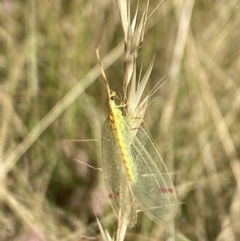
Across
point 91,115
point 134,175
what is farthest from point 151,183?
point 91,115

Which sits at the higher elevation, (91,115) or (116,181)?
(91,115)

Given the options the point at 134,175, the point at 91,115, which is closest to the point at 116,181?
the point at 134,175

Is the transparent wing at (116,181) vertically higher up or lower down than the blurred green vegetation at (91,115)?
lower down

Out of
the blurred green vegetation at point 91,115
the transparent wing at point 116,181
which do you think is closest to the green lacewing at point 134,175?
the transparent wing at point 116,181

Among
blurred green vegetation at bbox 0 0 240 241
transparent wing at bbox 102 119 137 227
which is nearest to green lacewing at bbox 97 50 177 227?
transparent wing at bbox 102 119 137 227

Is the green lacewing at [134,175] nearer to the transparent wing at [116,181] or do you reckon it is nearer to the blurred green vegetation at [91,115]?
the transparent wing at [116,181]

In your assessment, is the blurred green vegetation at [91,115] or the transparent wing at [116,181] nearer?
the transparent wing at [116,181]

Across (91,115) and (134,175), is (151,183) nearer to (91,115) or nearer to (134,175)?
Answer: (134,175)

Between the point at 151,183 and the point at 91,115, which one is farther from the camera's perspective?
the point at 91,115
